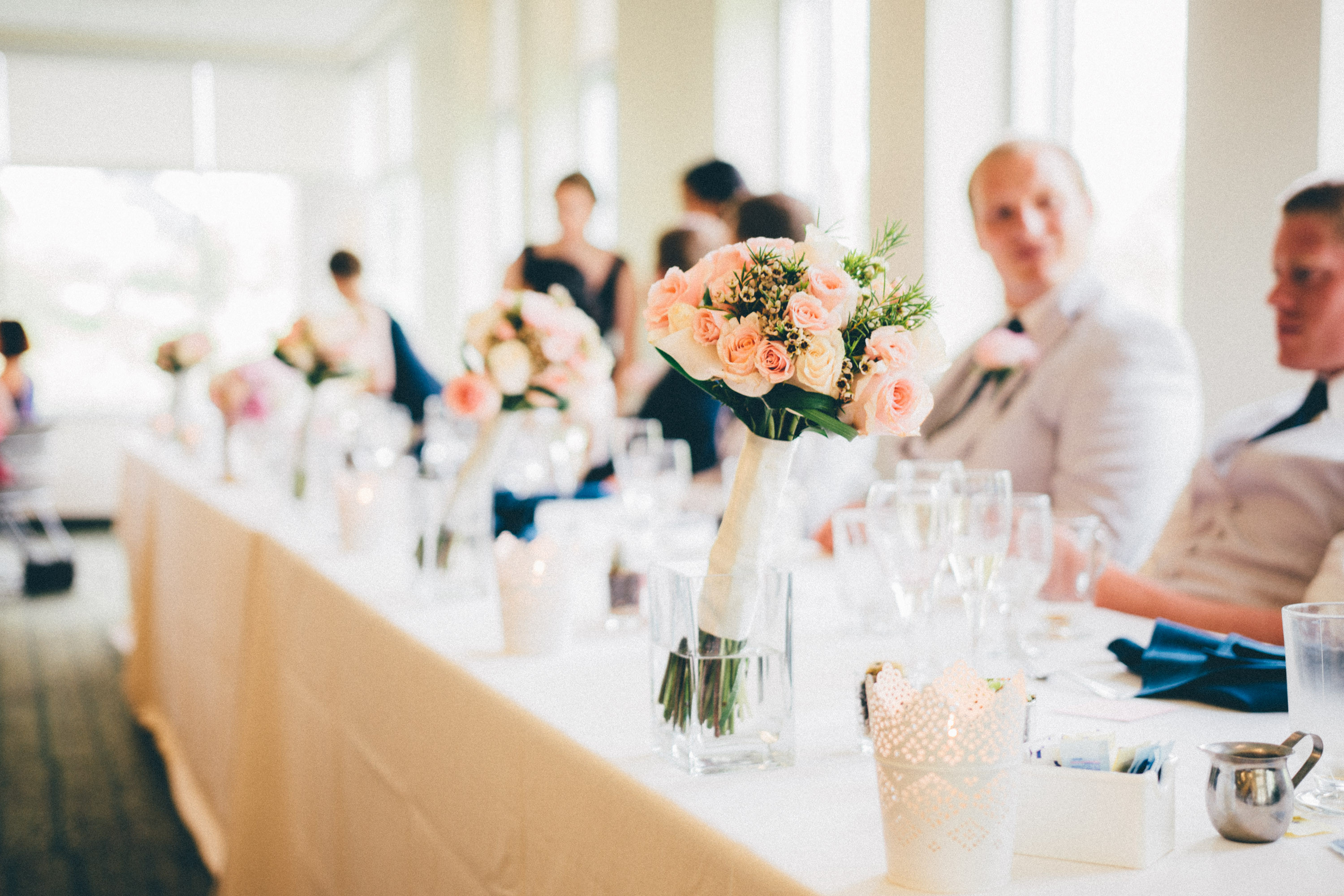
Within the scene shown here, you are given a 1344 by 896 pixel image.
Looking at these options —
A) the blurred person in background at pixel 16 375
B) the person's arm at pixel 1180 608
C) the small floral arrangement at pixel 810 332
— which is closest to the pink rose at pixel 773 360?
the small floral arrangement at pixel 810 332

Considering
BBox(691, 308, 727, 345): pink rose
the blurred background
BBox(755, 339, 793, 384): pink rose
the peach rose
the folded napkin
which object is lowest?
the folded napkin

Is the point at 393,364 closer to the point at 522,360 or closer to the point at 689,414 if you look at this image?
the point at 689,414

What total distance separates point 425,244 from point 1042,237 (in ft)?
19.9

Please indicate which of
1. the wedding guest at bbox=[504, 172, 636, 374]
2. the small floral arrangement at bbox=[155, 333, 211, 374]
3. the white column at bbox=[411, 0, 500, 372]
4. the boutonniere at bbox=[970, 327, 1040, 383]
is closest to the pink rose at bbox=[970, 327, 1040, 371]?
the boutonniere at bbox=[970, 327, 1040, 383]

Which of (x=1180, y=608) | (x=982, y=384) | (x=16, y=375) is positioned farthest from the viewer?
(x=16, y=375)

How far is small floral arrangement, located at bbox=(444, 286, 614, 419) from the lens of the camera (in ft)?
6.07

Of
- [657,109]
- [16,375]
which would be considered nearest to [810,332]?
[657,109]

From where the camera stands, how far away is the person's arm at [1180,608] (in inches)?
57.7

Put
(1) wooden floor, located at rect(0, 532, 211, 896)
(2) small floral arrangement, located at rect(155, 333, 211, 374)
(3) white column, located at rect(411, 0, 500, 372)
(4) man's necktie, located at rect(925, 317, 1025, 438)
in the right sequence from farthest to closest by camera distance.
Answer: (3) white column, located at rect(411, 0, 500, 372), (2) small floral arrangement, located at rect(155, 333, 211, 374), (1) wooden floor, located at rect(0, 532, 211, 896), (4) man's necktie, located at rect(925, 317, 1025, 438)

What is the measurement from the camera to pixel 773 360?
91cm

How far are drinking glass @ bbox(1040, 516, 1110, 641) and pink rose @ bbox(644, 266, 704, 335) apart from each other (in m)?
0.64

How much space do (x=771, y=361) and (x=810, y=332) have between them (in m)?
0.04

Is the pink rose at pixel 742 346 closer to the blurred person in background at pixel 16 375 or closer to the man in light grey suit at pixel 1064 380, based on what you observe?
the man in light grey suit at pixel 1064 380

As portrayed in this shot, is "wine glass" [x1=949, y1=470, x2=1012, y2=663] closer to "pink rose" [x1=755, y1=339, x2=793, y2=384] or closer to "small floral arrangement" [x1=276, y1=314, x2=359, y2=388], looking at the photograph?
"pink rose" [x1=755, y1=339, x2=793, y2=384]
